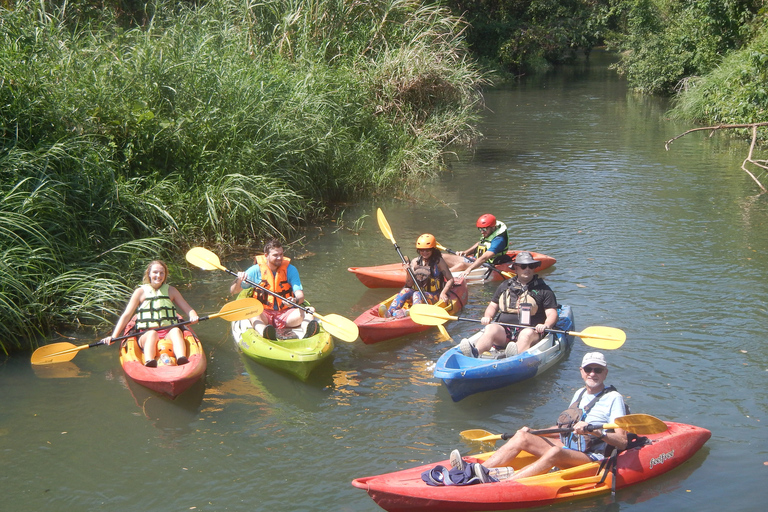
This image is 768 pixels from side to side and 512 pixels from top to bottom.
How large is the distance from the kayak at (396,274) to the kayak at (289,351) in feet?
7.02

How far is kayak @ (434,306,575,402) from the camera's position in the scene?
596 centimetres

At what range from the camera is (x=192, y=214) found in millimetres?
9500

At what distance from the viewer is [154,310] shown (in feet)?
21.7

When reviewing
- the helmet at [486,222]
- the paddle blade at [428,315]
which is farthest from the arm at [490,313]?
the helmet at [486,222]

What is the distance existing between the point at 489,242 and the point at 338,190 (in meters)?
3.94

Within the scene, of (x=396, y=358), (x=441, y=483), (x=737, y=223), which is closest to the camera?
(x=441, y=483)

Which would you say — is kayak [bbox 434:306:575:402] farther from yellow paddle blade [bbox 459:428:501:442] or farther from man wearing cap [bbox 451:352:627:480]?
man wearing cap [bbox 451:352:627:480]

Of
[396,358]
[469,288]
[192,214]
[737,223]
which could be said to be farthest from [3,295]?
[737,223]

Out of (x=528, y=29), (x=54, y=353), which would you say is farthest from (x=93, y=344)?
(x=528, y=29)

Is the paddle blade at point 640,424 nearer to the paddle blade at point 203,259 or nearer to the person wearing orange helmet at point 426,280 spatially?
the person wearing orange helmet at point 426,280

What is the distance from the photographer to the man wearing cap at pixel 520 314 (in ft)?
21.4

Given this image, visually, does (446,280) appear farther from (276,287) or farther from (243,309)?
(243,309)

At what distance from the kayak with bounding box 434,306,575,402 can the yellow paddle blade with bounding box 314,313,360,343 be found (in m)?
0.91

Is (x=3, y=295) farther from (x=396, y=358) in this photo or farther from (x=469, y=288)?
(x=469, y=288)
